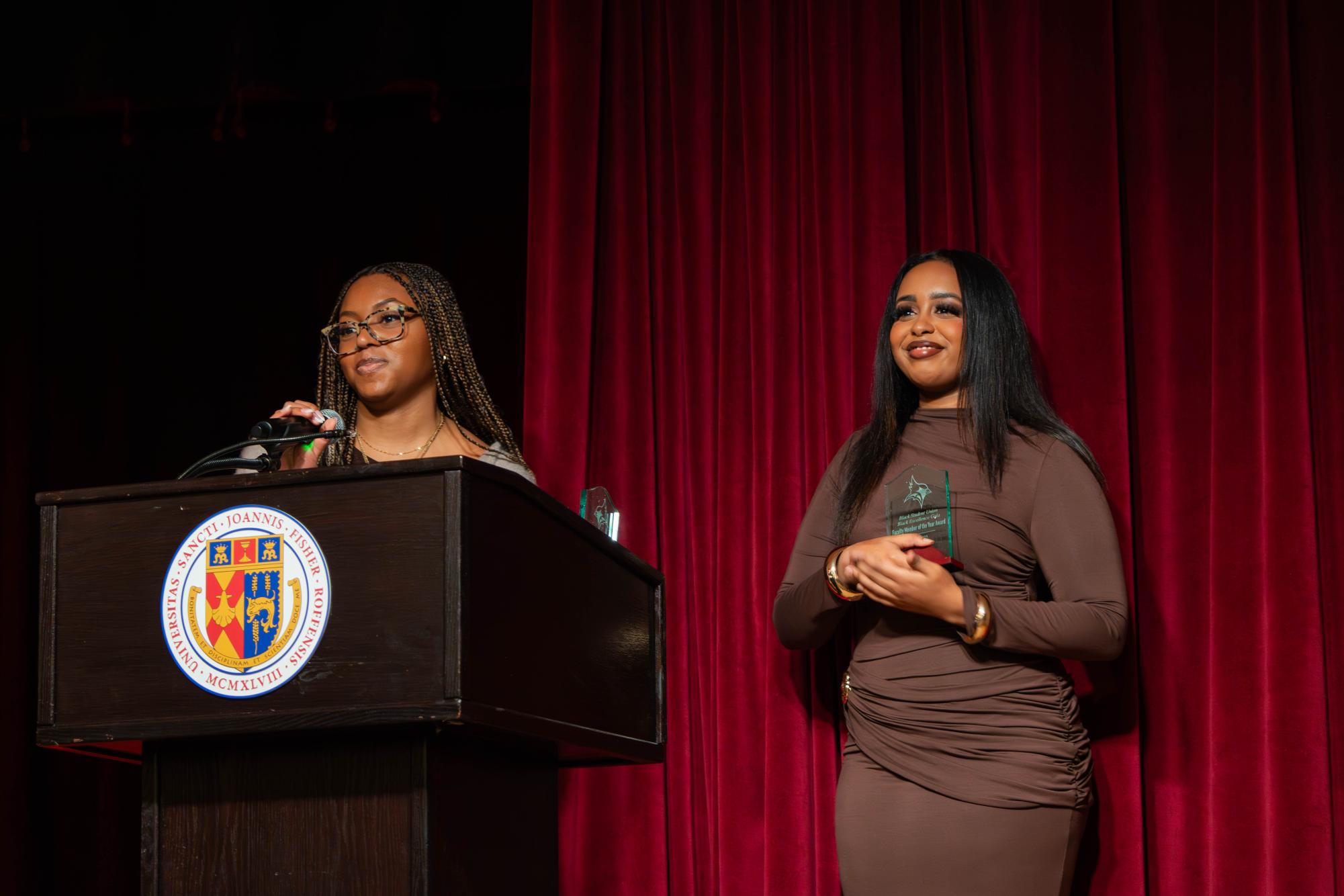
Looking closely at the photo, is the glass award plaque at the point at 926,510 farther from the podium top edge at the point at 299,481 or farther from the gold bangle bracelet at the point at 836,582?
the podium top edge at the point at 299,481

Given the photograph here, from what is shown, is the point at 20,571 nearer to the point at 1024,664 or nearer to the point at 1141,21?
the point at 1024,664

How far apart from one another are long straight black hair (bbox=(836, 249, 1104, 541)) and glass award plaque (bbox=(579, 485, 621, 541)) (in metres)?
0.46

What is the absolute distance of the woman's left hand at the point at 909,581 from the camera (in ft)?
6.92

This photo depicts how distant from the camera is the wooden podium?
1.41 m

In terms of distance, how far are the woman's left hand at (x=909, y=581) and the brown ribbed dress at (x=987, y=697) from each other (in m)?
0.04

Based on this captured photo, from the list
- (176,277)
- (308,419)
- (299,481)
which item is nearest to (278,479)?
(299,481)

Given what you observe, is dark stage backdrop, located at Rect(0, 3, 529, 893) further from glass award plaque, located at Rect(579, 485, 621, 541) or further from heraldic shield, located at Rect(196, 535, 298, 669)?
heraldic shield, located at Rect(196, 535, 298, 669)

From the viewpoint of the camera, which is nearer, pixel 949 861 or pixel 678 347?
pixel 949 861

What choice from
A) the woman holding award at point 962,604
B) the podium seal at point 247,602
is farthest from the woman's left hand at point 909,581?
the podium seal at point 247,602

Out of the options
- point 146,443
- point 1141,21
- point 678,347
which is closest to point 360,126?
point 146,443

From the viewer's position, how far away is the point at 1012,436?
236cm

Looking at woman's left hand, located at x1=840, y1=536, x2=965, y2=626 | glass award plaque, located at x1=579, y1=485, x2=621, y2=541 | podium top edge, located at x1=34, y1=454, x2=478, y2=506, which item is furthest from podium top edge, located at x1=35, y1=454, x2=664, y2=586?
woman's left hand, located at x1=840, y1=536, x2=965, y2=626

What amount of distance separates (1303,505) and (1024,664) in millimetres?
701

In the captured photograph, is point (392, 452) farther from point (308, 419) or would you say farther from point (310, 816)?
point (310, 816)
